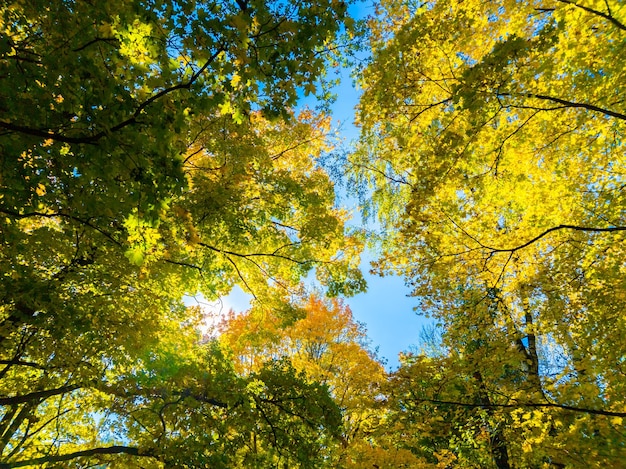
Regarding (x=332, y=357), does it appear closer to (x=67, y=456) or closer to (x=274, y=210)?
(x=274, y=210)

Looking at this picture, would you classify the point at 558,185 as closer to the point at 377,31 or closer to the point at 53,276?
the point at 377,31

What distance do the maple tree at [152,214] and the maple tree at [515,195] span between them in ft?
5.08

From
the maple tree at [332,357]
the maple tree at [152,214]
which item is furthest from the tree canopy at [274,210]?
the maple tree at [332,357]

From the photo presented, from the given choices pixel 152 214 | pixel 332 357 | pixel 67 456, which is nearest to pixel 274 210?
pixel 152 214

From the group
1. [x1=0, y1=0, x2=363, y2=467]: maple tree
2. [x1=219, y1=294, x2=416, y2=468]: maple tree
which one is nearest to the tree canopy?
[x1=0, y1=0, x2=363, y2=467]: maple tree

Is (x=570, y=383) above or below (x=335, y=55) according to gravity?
below

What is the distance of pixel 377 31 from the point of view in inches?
245

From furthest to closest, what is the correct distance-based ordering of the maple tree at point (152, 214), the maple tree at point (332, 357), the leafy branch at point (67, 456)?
the maple tree at point (332, 357) → the leafy branch at point (67, 456) → the maple tree at point (152, 214)

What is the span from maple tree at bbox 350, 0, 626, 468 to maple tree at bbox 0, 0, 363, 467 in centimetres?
155

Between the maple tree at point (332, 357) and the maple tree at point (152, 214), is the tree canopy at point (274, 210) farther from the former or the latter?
the maple tree at point (332, 357)

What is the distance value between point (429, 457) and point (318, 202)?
34.7 feet

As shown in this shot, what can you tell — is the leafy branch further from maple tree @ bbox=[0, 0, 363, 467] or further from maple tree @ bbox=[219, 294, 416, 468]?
maple tree @ bbox=[219, 294, 416, 468]

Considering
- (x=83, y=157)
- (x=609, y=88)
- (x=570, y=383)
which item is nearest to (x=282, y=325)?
(x=570, y=383)

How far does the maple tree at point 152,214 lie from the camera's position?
7.80ft
